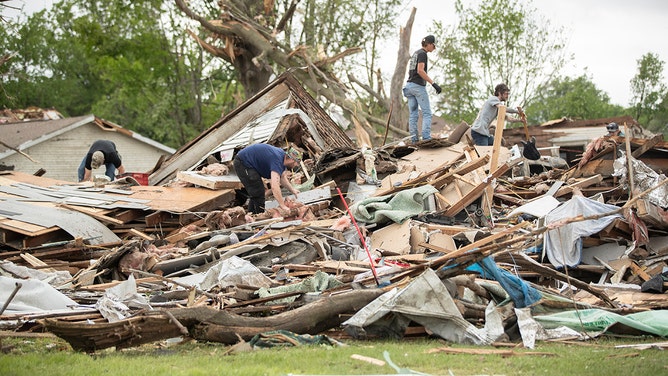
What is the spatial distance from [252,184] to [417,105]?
4.19m

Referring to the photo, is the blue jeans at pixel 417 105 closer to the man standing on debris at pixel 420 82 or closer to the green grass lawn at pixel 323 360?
the man standing on debris at pixel 420 82

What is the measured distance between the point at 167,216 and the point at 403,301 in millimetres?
6966

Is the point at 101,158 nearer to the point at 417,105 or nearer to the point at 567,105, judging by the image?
the point at 417,105

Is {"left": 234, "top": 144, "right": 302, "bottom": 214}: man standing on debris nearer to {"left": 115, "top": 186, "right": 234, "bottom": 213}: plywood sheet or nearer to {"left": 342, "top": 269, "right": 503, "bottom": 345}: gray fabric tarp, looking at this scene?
{"left": 115, "top": 186, "right": 234, "bottom": 213}: plywood sheet

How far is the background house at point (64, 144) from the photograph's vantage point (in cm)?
3097

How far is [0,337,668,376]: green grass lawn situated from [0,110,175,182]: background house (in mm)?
24043

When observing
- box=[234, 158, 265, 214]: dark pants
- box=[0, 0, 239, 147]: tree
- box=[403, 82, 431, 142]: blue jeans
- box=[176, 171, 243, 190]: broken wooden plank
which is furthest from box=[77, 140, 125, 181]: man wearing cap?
box=[0, 0, 239, 147]: tree

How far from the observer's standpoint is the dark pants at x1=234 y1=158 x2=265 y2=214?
13050 millimetres

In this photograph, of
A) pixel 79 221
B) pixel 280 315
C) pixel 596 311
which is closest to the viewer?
pixel 280 315

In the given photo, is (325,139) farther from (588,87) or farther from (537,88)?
(588,87)

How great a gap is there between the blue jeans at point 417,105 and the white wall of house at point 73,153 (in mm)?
18181

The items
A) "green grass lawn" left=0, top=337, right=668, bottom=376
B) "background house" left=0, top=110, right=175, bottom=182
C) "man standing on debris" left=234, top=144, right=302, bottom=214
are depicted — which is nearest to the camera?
"green grass lawn" left=0, top=337, right=668, bottom=376

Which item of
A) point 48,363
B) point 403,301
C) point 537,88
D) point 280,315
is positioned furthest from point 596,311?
point 537,88

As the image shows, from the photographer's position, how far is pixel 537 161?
16125 millimetres
